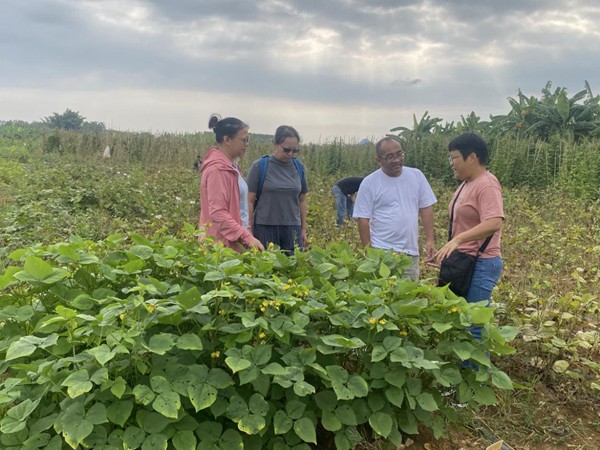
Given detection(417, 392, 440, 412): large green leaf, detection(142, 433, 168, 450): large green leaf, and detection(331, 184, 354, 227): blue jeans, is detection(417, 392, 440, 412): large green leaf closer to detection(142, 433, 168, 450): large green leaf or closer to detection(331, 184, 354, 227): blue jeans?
detection(142, 433, 168, 450): large green leaf

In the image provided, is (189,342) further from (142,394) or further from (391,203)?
(391,203)

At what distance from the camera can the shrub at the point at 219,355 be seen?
6.07 feet

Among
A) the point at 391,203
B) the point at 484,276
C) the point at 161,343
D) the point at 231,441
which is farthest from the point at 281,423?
the point at 391,203

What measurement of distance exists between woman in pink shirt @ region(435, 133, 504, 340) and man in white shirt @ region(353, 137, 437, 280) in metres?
0.53

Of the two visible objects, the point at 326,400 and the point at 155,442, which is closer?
the point at 155,442

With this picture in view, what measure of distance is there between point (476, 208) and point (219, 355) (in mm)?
1788

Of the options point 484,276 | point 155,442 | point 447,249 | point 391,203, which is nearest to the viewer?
point 155,442

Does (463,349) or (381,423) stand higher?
(463,349)

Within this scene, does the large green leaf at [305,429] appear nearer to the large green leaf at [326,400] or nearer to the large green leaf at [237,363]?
the large green leaf at [326,400]

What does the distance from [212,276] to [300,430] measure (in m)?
0.67

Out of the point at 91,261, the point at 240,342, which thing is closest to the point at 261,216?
the point at 91,261

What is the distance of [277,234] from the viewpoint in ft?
13.4

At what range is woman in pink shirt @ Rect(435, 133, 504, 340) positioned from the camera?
301cm

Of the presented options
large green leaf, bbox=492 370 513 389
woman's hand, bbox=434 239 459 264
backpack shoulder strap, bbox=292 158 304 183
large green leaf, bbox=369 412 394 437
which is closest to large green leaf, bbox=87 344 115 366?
large green leaf, bbox=369 412 394 437
